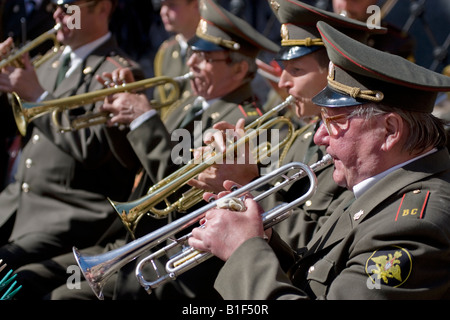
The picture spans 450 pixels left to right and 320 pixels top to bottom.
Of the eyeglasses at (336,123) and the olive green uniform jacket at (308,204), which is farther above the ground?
the eyeglasses at (336,123)

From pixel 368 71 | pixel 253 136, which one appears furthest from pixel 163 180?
pixel 368 71

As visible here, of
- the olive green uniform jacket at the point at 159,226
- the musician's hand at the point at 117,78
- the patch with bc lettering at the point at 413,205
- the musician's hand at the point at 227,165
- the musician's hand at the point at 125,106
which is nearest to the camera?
the patch with bc lettering at the point at 413,205

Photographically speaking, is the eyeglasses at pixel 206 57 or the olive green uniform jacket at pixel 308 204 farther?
the eyeglasses at pixel 206 57

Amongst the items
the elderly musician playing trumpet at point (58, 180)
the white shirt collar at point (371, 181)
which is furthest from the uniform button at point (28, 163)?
the white shirt collar at point (371, 181)

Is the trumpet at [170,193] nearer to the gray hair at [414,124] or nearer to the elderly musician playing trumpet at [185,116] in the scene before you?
the elderly musician playing trumpet at [185,116]

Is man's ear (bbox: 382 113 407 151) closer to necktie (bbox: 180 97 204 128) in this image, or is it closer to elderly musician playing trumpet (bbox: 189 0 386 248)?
elderly musician playing trumpet (bbox: 189 0 386 248)

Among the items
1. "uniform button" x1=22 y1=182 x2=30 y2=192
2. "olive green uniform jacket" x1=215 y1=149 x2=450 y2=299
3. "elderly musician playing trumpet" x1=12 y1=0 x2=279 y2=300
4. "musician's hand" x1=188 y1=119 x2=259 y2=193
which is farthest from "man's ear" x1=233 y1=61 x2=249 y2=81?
"olive green uniform jacket" x1=215 y1=149 x2=450 y2=299

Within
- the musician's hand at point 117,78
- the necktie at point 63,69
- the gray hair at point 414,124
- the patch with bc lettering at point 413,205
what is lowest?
the necktie at point 63,69

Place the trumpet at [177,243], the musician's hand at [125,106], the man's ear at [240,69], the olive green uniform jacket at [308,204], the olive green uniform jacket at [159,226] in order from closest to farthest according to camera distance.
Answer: the trumpet at [177,243], the olive green uniform jacket at [308,204], the olive green uniform jacket at [159,226], the musician's hand at [125,106], the man's ear at [240,69]

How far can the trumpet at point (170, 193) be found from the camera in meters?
3.79

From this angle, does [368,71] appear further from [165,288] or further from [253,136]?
[165,288]

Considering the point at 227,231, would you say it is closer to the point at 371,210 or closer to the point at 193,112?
the point at 371,210

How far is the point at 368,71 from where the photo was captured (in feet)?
8.84

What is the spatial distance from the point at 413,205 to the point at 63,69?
3.34m
